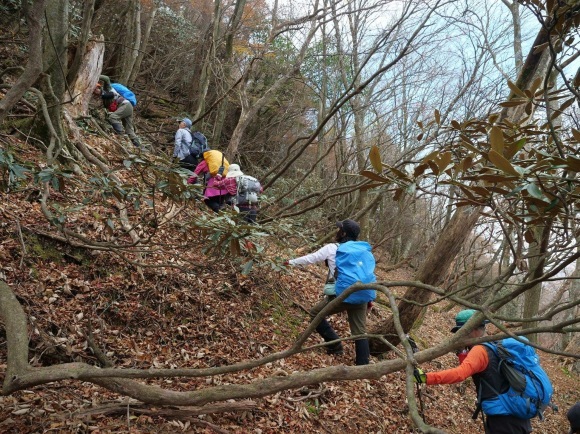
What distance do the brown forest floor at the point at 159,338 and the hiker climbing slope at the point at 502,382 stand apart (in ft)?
4.46

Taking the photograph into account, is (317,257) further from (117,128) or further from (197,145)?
(117,128)

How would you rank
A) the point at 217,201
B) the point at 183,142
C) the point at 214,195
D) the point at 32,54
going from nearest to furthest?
the point at 32,54
the point at 214,195
the point at 217,201
the point at 183,142

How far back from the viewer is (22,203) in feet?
15.6

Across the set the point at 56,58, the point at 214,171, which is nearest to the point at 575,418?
the point at 214,171

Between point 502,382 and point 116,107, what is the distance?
8371 mm

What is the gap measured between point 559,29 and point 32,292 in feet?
14.8

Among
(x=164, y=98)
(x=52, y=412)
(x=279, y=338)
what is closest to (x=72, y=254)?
(x=52, y=412)

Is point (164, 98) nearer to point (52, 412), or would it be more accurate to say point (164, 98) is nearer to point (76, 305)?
point (76, 305)

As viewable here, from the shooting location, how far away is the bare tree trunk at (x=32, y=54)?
2457 millimetres

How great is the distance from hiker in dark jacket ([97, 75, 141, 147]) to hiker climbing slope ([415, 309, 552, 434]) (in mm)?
7377

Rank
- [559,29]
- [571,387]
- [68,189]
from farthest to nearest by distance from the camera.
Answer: [571,387]
[68,189]
[559,29]

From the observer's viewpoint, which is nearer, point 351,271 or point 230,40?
point 351,271

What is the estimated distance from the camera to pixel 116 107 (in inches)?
338

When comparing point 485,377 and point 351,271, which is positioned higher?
point 351,271
